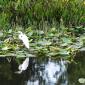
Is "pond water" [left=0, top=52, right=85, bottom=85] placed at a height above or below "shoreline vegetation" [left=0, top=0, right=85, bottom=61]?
below

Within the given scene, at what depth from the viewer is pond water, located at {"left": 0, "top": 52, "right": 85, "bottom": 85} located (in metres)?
3.87

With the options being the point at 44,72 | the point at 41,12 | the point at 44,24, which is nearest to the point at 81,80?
the point at 44,72

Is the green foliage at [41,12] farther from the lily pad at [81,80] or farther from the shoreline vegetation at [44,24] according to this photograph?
the lily pad at [81,80]

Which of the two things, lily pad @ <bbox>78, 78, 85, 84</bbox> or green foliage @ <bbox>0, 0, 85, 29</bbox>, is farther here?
green foliage @ <bbox>0, 0, 85, 29</bbox>

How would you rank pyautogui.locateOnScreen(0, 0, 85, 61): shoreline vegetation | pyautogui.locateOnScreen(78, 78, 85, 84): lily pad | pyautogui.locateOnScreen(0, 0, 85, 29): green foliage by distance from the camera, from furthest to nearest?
pyautogui.locateOnScreen(0, 0, 85, 29): green foliage
pyautogui.locateOnScreen(0, 0, 85, 61): shoreline vegetation
pyautogui.locateOnScreen(78, 78, 85, 84): lily pad

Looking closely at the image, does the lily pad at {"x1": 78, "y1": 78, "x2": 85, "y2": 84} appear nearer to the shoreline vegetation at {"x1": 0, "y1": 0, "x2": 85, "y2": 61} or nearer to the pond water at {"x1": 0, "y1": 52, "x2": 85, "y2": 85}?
the pond water at {"x1": 0, "y1": 52, "x2": 85, "y2": 85}

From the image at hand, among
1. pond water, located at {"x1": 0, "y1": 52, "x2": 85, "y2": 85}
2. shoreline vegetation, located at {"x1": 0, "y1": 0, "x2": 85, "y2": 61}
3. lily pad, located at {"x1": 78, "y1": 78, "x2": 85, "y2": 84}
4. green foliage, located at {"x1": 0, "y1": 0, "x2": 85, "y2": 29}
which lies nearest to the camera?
lily pad, located at {"x1": 78, "y1": 78, "x2": 85, "y2": 84}

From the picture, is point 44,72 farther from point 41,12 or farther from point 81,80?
point 41,12

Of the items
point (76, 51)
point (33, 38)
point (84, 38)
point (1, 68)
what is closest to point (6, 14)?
point (33, 38)

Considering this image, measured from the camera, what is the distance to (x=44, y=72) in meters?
4.22

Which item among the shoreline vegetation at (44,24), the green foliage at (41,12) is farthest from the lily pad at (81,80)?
the green foliage at (41,12)

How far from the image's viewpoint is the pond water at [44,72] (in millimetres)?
3866

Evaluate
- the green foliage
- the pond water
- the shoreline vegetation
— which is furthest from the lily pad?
the green foliage

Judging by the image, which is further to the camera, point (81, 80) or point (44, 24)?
point (44, 24)
